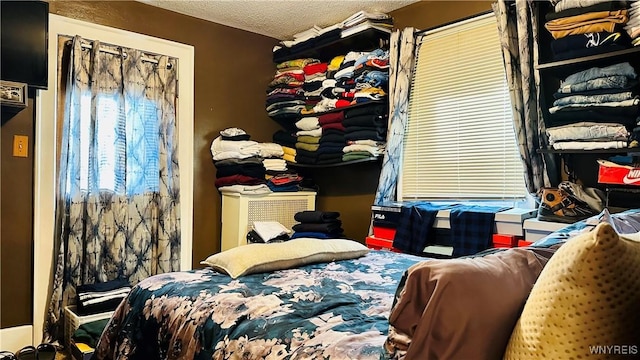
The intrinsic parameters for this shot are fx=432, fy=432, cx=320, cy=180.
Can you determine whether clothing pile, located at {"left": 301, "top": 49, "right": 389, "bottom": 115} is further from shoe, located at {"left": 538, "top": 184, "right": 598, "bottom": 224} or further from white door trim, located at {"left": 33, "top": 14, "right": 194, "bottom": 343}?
white door trim, located at {"left": 33, "top": 14, "right": 194, "bottom": 343}

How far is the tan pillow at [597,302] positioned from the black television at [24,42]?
2.99 m

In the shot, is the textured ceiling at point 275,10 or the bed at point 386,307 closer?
the bed at point 386,307

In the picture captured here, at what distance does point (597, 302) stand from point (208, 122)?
11.2 ft

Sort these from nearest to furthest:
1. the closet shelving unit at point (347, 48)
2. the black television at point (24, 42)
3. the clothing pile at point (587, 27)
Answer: the clothing pile at point (587, 27) → the black television at point (24, 42) → the closet shelving unit at point (347, 48)

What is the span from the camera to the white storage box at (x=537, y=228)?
7.11ft

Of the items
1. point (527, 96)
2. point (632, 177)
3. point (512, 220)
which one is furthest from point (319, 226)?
point (632, 177)

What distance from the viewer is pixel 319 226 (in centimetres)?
335

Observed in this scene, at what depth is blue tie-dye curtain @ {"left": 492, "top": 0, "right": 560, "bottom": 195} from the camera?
7.96ft

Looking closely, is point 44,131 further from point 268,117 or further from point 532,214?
point 532,214

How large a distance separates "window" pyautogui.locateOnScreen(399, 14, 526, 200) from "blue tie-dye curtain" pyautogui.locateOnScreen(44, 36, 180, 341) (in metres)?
1.86

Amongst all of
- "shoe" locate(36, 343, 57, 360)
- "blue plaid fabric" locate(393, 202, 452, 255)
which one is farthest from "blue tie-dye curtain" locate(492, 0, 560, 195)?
"shoe" locate(36, 343, 57, 360)

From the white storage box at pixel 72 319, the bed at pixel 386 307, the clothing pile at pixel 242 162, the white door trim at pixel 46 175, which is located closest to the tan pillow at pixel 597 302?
the bed at pixel 386 307

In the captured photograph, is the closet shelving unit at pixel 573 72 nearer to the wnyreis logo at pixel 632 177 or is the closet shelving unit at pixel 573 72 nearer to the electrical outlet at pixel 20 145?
the wnyreis logo at pixel 632 177

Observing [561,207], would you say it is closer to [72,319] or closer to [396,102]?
[396,102]
